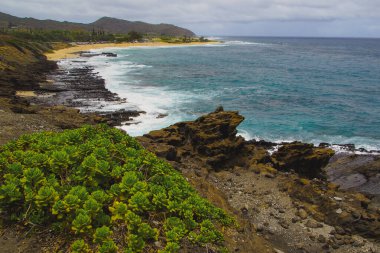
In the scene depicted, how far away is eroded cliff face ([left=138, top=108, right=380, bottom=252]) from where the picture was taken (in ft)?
41.1

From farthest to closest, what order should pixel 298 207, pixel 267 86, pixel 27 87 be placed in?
pixel 267 86, pixel 27 87, pixel 298 207

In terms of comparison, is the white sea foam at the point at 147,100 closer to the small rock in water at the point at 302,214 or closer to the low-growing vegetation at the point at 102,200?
the small rock in water at the point at 302,214

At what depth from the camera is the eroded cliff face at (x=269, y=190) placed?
41.1 feet

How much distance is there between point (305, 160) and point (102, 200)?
15.9 metres

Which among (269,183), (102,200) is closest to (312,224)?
(269,183)

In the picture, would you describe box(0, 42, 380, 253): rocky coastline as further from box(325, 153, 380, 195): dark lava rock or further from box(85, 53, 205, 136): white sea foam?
box(85, 53, 205, 136): white sea foam

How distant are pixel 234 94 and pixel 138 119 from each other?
18910 mm

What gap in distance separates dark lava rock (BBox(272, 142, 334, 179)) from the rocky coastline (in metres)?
0.06

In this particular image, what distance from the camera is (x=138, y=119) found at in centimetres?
2898

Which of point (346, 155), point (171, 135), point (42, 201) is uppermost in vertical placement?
point (42, 201)

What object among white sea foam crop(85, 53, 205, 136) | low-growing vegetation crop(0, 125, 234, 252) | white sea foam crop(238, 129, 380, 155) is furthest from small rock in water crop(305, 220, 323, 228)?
white sea foam crop(85, 53, 205, 136)

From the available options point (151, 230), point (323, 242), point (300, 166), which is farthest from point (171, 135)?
point (151, 230)

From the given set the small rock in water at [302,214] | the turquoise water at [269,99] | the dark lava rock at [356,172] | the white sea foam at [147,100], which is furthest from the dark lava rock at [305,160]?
the white sea foam at [147,100]

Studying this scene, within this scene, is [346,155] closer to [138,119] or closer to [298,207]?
[298,207]
